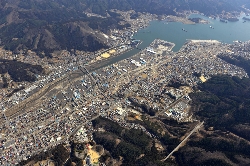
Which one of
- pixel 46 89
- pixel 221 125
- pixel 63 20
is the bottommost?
pixel 46 89

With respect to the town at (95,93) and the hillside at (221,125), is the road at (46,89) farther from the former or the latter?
the hillside at (221,125)

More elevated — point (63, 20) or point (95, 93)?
point (63, 20)

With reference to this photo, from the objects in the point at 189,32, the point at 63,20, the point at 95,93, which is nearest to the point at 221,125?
the point at 95,93

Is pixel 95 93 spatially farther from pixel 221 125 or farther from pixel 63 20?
pixel 63 20

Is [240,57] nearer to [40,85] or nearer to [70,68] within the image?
[70,68]

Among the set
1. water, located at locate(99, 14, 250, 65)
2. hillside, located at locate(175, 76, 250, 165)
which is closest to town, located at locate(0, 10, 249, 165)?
hillside, located at locate(175, 76, 250, 165)

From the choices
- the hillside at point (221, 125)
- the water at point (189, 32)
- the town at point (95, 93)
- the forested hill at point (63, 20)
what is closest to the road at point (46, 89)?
the town at point (95, 93)
